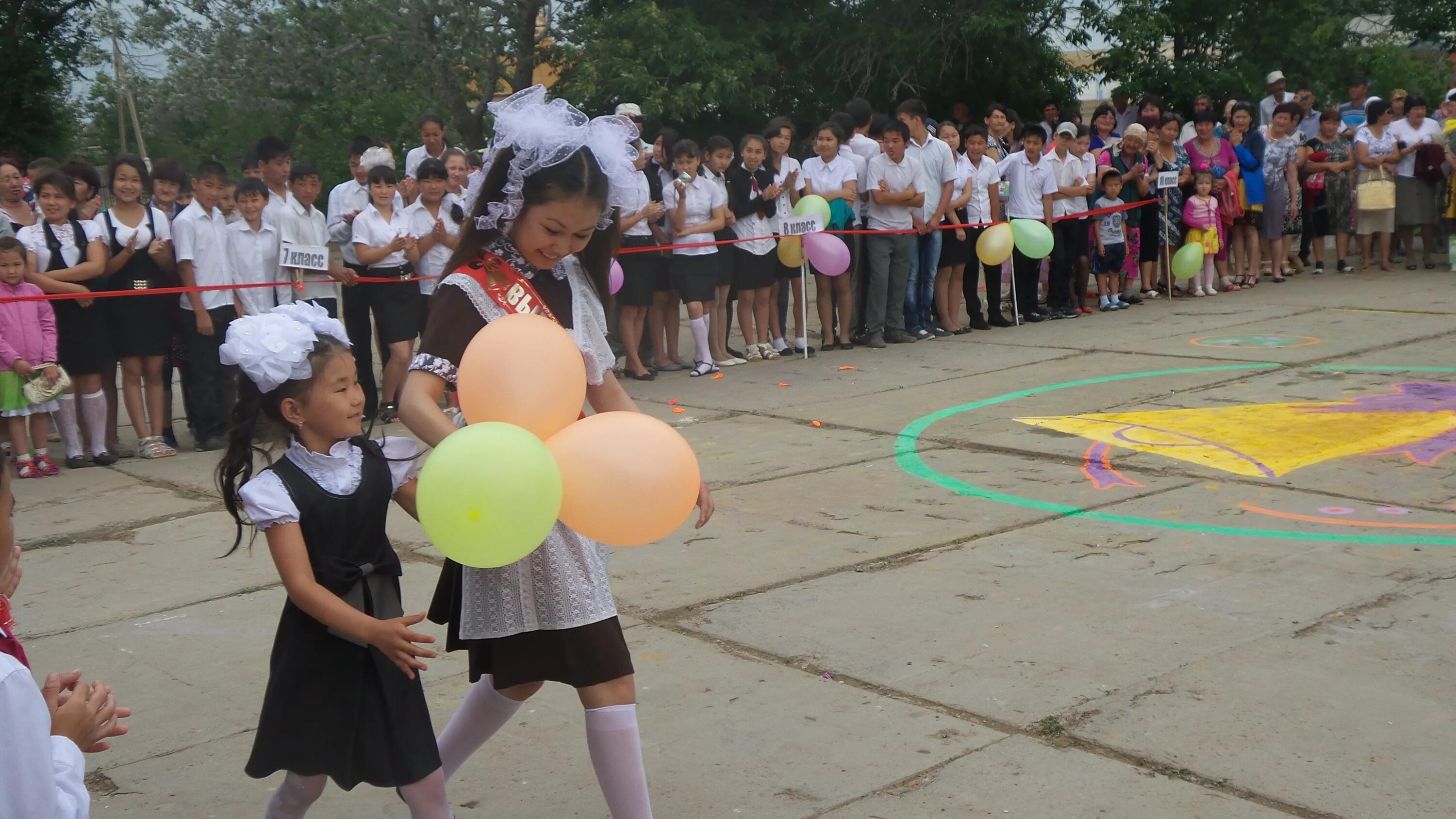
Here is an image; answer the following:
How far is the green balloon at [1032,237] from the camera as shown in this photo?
10.9 metres

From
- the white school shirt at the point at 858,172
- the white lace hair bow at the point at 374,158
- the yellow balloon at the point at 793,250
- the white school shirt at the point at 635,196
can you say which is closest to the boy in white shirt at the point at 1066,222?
the white school shirt at the point at 858,172

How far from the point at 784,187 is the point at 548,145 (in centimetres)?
762

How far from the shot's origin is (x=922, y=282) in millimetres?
11219

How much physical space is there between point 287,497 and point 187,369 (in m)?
6.22

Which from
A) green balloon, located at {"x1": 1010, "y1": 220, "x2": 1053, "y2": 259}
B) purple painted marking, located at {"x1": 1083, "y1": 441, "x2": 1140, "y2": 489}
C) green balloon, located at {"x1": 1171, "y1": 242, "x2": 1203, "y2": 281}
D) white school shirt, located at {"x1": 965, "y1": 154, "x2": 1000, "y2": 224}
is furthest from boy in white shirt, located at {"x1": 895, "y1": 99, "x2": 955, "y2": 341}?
purple painted marking, located at {"x1": 1083, "y1": 441, "x2": 1140, "y2": 489}

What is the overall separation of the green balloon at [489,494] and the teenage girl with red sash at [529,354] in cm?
25

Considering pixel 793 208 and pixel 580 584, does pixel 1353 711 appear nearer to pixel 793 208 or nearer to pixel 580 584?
pixel 580 584

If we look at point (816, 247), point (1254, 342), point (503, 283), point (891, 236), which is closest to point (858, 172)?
point (891, 236)

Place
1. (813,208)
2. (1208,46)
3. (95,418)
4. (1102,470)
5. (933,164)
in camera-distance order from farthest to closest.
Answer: (1208,46), (933,164), (813,208), (95,418), (1102,470)

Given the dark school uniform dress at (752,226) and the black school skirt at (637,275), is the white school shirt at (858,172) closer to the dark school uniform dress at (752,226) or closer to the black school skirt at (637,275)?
the dark school uniform dress at (752,226)

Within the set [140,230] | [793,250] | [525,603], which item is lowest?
[525,603]

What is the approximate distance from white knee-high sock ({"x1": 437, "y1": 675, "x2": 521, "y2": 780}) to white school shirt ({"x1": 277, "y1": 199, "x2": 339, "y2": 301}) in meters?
5.83

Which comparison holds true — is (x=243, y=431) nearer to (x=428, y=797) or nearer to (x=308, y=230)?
(x=428, y=797)

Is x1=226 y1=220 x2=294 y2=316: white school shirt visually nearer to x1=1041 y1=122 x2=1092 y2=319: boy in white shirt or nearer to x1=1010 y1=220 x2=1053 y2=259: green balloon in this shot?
x1=1010 y1=220 x2=1053 y2=259: green balloon
